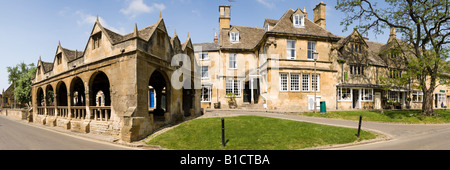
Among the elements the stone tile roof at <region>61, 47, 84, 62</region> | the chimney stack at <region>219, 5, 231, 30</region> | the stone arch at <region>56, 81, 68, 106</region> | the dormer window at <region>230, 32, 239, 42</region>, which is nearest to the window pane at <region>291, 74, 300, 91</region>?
the dormer window at <region>230, 32, 239, 42</region>

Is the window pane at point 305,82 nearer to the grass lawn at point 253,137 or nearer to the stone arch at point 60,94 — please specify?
the grass lawn at point 253,137

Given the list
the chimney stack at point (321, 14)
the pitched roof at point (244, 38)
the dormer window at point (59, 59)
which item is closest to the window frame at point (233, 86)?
the pitched roof at point (244, 38)

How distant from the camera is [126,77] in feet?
36.4

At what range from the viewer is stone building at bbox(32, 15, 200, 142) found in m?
10.9

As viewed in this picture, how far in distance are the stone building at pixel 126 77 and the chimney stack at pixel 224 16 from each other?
1509 cm

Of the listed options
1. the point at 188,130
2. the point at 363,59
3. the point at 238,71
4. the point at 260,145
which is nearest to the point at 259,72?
the point at 238,71

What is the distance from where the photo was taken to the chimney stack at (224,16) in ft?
103

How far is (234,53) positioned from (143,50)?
19.0 meters

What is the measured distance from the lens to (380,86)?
1069 inches

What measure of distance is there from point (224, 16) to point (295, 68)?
14.8 meters

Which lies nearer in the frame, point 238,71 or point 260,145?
point 260,145
